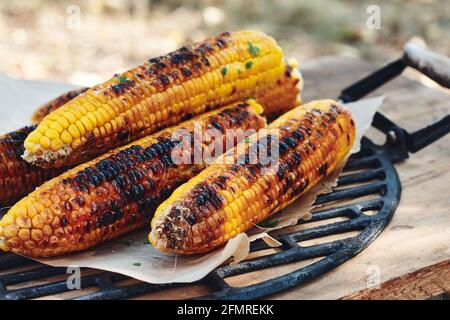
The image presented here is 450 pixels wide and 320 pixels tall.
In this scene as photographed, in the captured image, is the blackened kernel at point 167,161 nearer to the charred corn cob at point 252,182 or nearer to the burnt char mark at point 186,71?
the charred corn cob at point 252,182

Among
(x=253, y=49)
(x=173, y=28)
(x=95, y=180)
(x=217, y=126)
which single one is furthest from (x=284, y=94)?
(x=173, y=28)

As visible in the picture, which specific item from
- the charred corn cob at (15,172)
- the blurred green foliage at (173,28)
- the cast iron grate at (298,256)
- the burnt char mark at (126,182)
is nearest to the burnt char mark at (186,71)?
the burnt char mark at (126,182)

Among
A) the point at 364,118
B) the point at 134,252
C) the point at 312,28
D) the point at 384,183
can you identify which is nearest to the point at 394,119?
the point at 364,118

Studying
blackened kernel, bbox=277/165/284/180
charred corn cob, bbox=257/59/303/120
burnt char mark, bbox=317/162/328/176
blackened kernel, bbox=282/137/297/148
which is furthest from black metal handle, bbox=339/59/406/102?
blackened kernel, bbox=277/165/284/180

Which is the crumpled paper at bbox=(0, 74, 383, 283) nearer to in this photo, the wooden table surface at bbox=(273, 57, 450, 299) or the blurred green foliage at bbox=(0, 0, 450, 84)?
the wooden table surface at bbox=(273, 57, 450, 299)

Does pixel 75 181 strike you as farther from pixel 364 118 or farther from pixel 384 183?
pixel 364 118
